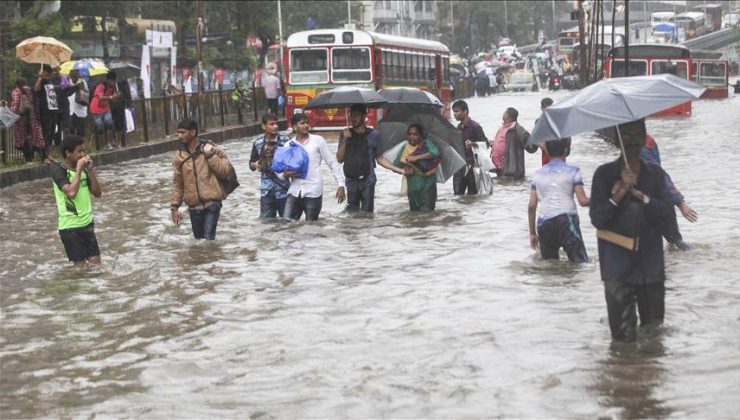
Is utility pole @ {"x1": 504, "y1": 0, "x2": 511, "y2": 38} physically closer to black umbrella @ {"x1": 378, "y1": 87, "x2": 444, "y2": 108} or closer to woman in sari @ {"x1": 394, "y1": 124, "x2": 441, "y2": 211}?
black umbrella @ {"x1": 378, "y1": 87, "x2": 444, "y2": 108}

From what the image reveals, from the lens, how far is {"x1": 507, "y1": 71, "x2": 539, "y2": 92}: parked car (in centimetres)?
8438

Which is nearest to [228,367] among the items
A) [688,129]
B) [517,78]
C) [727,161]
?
[727,161]

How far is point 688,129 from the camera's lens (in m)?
34.5

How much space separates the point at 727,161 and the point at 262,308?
47.8ft

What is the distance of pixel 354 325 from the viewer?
1027 cm

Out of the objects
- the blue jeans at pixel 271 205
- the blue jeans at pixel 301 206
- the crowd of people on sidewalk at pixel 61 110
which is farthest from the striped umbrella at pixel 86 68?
the blue jeans at pixel 301 206

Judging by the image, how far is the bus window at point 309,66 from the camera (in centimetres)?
3594

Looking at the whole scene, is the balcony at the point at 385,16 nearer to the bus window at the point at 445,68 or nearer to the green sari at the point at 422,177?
the bus window at the point at 445,68

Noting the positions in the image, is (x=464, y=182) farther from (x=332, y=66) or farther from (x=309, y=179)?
(x=332, y=66)

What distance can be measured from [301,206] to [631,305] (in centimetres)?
748

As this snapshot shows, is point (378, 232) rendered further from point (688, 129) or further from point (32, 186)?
point (688, 129)

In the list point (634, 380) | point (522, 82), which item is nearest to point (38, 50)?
point (634, 380)

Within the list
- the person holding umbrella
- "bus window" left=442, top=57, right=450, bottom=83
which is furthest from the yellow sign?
the person holding umbrella

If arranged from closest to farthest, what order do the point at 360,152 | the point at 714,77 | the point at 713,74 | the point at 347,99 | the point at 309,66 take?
the point at 360,152 < the point at 347,99 < the point at 309,66 < the point at 713,74 < the point at 714,77
